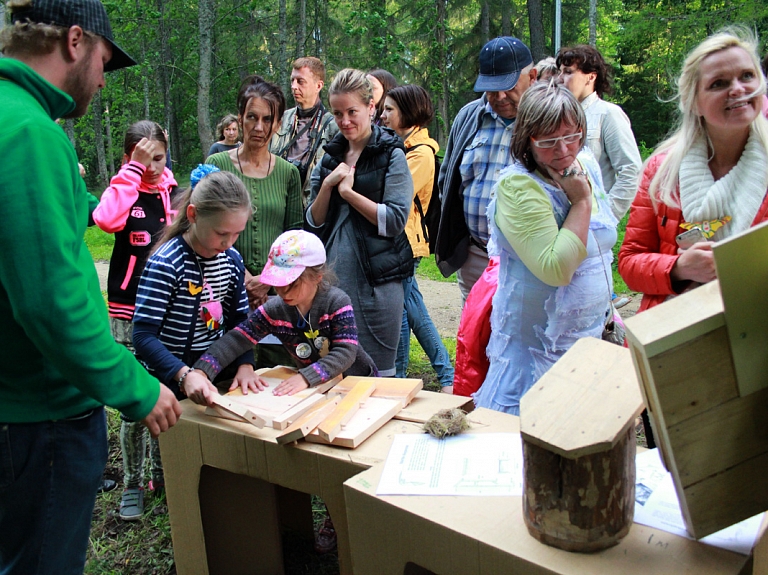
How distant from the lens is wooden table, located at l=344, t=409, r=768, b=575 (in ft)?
4.08

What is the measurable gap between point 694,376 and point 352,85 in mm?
2254

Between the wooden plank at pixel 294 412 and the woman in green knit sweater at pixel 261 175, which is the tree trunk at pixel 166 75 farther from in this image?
the wooden plank at pixel 294 412

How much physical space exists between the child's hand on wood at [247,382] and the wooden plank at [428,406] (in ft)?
1.85

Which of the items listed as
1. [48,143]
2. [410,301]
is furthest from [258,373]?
[410,301]

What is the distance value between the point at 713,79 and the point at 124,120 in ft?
94.6

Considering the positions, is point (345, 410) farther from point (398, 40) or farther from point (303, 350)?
point (398, 40)

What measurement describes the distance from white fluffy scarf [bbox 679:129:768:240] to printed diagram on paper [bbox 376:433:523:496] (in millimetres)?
986

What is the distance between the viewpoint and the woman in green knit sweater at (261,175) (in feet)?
10.7

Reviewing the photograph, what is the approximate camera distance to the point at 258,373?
8.25 ft

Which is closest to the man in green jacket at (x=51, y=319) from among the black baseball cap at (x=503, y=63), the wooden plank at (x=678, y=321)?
the wooden plank at (x=678, y=321)

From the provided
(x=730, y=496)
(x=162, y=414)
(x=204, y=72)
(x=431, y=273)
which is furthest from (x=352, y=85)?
(x=204, y=72)

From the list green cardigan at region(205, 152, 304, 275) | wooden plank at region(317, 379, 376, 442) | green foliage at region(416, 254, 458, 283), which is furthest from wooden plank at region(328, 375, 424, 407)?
green foliage at region(416, 254, 458, 283)

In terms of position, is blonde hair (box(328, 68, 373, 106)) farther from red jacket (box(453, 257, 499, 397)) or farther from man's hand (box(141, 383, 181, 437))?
man's hand (box(141, 383, 181, 437))

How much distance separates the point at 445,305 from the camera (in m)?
6.76
